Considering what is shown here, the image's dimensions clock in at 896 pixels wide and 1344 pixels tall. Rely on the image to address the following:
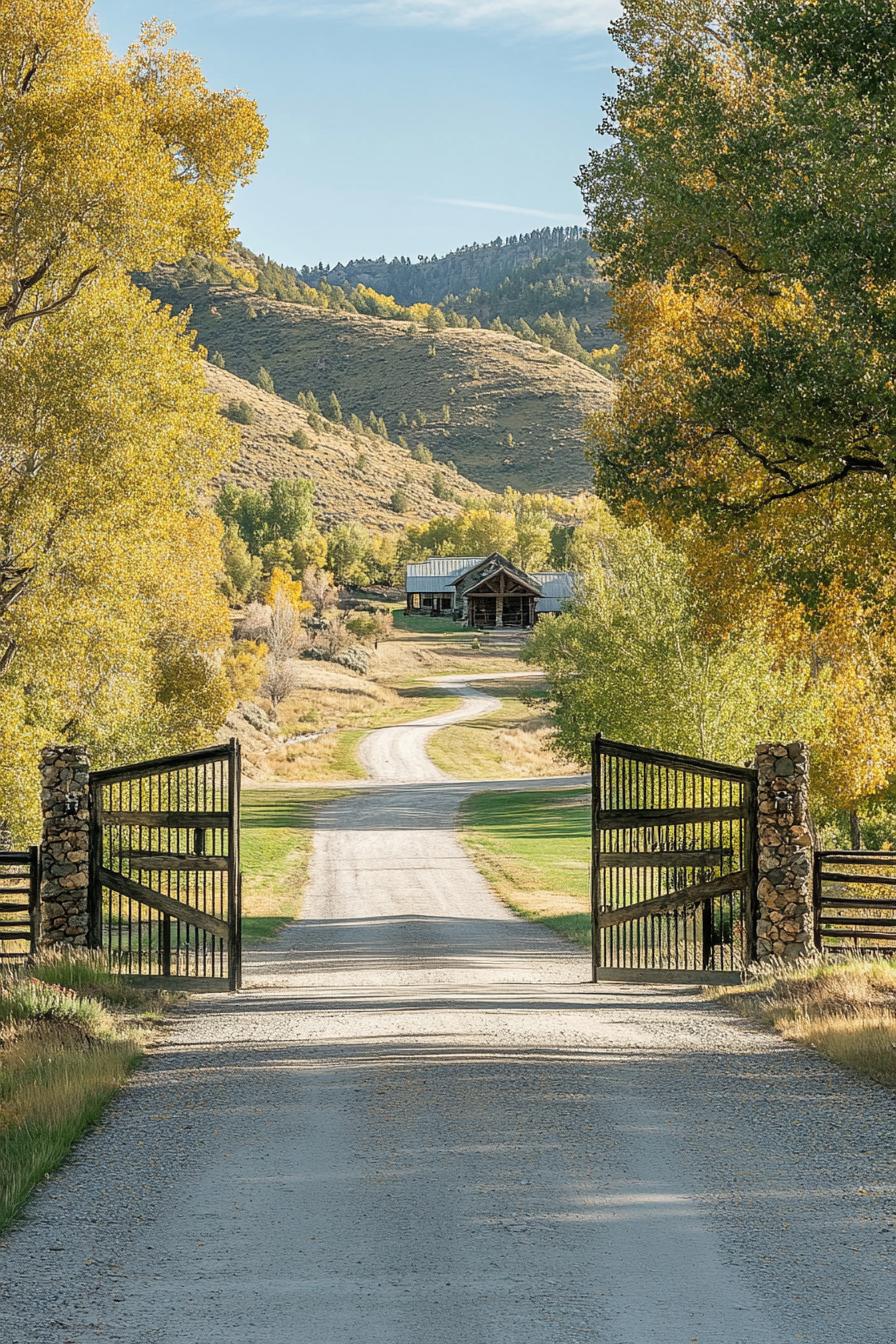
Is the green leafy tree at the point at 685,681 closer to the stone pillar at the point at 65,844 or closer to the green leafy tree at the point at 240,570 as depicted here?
the stone pillar at the point at 65,844

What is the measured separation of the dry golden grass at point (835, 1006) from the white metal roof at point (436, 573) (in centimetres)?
10444

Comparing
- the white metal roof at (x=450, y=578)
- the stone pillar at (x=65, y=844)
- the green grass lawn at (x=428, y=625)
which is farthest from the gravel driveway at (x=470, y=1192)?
the white metal roof at (x=450, y=578)

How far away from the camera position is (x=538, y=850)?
128 feet

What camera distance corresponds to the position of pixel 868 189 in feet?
42.8

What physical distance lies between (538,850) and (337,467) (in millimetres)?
114087

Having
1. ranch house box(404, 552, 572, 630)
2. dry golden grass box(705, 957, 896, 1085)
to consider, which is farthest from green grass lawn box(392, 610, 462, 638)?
dry golden grass box(705, 957, 896, 1085)

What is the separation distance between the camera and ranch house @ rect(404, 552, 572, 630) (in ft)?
383

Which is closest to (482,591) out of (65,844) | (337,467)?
(337,467)

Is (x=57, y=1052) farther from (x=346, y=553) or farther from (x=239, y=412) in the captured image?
(x=239, y=412)

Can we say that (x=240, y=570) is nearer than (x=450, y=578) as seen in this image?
Yes

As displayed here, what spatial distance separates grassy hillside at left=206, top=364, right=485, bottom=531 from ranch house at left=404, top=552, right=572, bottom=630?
52.4 ft

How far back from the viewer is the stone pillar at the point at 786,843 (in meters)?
16.0

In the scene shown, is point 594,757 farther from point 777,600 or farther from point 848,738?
point 848,738

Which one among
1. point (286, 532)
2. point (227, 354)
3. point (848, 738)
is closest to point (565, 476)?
point (227, 354)
